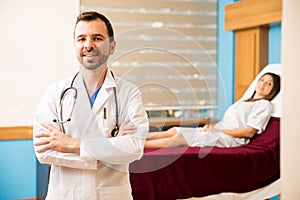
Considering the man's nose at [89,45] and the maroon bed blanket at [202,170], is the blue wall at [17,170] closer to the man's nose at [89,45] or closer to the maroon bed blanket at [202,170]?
the maroon bed blanket at [202,170]

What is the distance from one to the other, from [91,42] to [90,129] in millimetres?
205

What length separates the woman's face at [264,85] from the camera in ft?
7.07

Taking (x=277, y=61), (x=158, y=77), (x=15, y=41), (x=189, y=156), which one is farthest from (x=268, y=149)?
(x=15, y=41)

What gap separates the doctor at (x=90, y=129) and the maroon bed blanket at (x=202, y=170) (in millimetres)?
604

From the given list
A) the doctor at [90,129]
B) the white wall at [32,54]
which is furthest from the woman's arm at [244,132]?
the doctor at [90,129]

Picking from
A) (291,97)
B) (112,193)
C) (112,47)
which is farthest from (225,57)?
(112,193)

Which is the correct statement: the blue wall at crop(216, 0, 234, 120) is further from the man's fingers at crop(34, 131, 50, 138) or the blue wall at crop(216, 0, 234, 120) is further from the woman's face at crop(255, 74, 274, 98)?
the man's fingers at crop(34, 131, 50, 138)

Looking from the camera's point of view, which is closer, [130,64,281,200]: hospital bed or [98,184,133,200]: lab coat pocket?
[98,184,133,200]: lab coat pocket

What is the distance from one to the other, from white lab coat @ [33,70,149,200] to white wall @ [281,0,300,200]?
804 millimetres

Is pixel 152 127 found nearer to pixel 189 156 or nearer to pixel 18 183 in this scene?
pixel 189 156

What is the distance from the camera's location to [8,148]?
2.04 m

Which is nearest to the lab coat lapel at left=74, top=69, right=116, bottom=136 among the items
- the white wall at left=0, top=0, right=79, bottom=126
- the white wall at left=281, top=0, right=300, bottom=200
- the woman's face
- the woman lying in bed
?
the woman lying in bed

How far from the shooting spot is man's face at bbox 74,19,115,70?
1.08 m

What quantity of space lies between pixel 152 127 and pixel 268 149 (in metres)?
0.54
